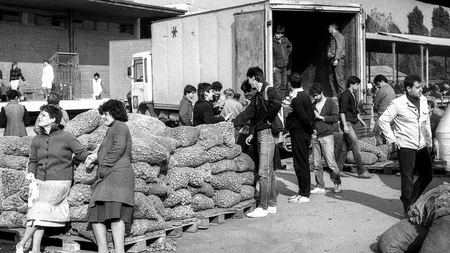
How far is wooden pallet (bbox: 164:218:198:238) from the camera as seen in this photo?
7.41m

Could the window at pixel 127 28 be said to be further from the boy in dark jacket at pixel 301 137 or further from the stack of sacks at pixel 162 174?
the boy in dark jacket at pixel 301 137

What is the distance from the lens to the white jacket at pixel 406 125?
7691 mm

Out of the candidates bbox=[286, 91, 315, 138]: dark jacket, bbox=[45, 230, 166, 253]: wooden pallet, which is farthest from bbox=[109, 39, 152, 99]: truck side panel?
bbox=[45, 230, 166, 253]: wooden pallet

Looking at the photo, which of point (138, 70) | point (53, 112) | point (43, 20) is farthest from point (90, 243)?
point (43, 20)

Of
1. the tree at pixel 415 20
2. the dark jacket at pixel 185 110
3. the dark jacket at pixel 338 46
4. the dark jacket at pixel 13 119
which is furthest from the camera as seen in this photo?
the tree at pixel 415 20

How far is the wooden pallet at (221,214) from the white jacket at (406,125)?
2231 millimetres

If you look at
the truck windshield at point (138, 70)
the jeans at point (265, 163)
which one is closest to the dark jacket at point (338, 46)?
the jeans at point (265, 163)

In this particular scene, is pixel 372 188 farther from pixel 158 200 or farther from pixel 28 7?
pixel 28 7

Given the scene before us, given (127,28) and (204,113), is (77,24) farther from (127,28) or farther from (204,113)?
(204,113)

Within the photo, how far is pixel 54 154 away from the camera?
6672mm

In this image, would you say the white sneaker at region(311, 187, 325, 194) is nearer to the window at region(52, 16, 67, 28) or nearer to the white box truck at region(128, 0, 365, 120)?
the white box truck at region(128, 0, 365, 120)

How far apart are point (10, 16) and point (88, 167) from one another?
958 inches

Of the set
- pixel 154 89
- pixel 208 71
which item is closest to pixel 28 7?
pixel 154 89

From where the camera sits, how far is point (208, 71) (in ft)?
49.7
